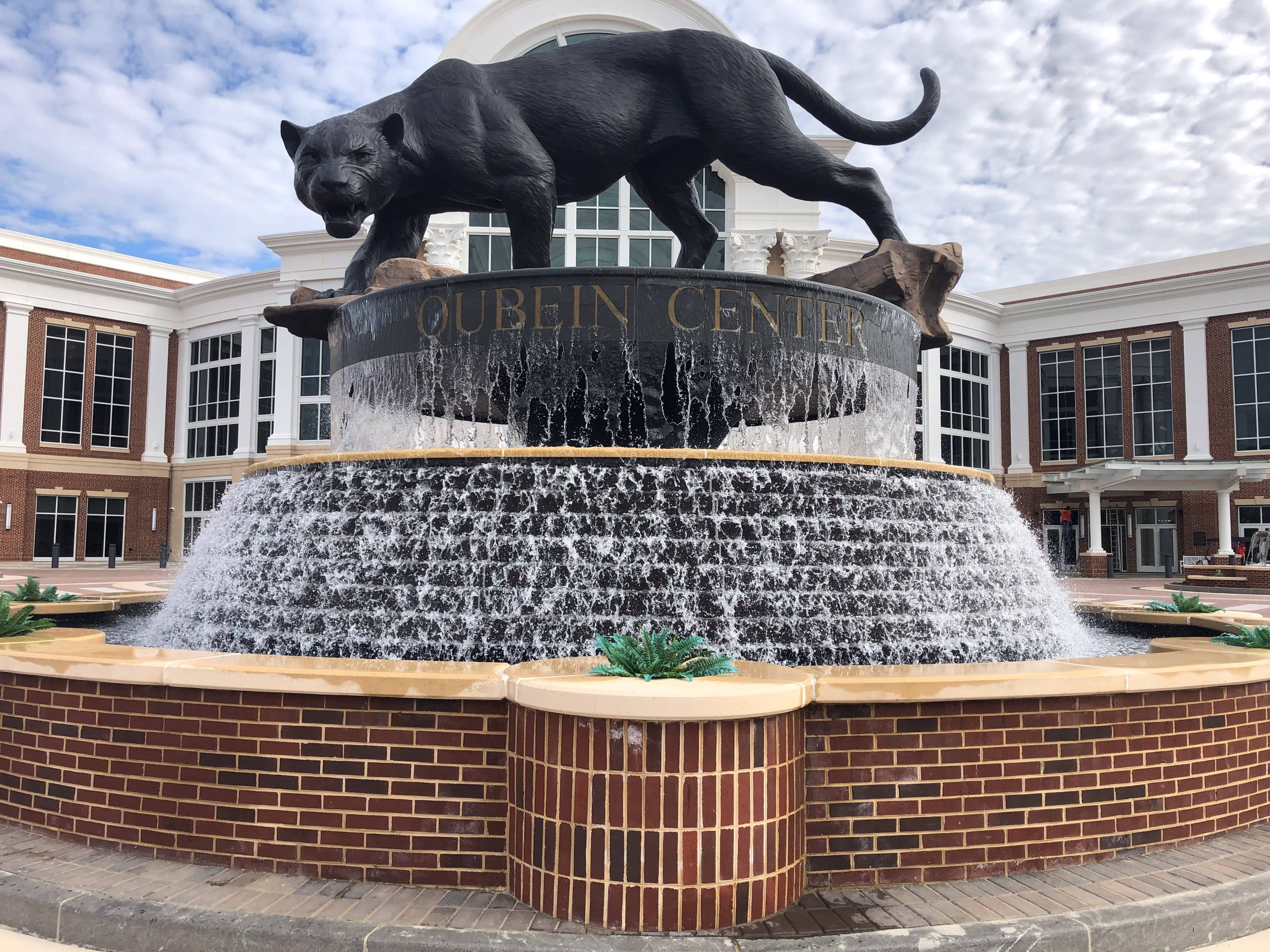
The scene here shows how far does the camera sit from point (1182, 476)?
119 feet

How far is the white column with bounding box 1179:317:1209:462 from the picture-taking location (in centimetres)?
4134

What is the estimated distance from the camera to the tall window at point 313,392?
39.8 m

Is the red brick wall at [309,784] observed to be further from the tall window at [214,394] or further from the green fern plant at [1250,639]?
the tall window at [214,394]

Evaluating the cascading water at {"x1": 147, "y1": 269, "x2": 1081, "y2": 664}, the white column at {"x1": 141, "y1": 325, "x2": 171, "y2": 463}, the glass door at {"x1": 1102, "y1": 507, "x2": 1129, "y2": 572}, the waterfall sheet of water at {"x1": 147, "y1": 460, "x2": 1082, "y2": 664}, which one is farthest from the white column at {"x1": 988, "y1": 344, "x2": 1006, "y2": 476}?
the waterfall sheet of water at {"x1": 147, "y1": 460, "x2": 1082, "y2": 664}

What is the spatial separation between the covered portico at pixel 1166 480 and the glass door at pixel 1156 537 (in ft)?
5.07

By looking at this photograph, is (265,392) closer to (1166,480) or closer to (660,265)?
(660,265)

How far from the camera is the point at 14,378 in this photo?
41.0m

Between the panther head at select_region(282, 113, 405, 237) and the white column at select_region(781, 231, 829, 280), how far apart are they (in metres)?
28.2

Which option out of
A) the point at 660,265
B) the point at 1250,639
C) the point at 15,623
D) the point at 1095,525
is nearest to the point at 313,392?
the point at 660,265

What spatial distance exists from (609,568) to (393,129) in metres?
3.89

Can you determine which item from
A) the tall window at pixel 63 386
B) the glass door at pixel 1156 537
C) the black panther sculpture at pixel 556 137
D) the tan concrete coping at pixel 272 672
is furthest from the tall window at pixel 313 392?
the tan concrete coping at pixel 272 672

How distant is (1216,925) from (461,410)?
20.9 feet

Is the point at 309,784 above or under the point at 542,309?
under

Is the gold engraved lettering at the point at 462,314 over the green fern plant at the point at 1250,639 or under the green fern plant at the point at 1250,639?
over
